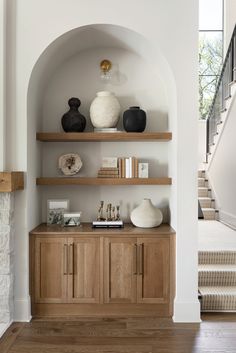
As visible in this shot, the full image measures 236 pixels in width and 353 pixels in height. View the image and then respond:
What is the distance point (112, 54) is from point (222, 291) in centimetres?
264

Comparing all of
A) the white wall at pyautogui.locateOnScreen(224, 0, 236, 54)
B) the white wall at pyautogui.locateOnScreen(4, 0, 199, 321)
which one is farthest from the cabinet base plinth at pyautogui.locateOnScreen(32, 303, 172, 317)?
the white wall at pyautogui.locateOnScreen(224, 0, 236, 54)

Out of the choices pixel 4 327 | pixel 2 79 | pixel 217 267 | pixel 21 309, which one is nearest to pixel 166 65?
pixel 2 79

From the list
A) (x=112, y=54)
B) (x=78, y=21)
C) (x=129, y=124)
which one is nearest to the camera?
(x=78, y=21)

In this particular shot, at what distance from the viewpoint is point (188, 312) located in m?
3.55

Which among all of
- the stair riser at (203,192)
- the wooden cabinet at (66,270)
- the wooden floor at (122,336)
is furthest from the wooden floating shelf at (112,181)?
the stair riser at (203,192)

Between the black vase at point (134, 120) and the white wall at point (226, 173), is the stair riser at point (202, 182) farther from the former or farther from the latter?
the black vase at point (134, 120)

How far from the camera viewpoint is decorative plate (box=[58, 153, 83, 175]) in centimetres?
399

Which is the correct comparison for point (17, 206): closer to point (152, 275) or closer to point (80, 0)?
point (152, 275)

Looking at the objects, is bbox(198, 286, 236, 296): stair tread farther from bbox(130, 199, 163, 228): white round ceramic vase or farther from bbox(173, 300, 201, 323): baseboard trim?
bbox(130, 199, 163, 228): white round ceramic vase

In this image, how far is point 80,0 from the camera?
3.51 m

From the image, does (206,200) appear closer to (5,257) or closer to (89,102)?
(89,102)

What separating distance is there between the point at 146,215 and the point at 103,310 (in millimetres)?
971

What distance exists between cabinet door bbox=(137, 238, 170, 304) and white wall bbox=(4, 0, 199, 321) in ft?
0.40

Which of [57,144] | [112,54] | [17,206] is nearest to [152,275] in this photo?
[17,206]
